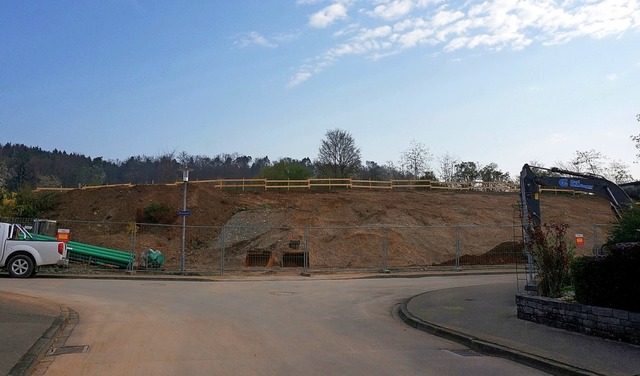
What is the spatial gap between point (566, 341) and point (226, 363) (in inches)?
229

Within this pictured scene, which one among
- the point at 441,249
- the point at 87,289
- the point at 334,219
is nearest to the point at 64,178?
the point at 334,219

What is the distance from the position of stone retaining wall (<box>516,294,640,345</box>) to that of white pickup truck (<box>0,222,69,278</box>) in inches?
711

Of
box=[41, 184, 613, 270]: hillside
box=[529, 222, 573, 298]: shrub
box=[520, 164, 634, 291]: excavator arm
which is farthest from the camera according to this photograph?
box=[41, 184, 613, 270]: hillside

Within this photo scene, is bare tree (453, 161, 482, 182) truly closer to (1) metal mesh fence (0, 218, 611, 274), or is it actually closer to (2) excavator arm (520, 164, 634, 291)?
(1) metal mesh fence (0, 218, 611, 274)

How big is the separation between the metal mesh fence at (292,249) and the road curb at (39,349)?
53.9 ft

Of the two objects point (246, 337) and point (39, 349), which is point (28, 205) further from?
point (39, 349)

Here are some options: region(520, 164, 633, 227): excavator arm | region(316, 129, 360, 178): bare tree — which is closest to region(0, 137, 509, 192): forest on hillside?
region(316, 129, 360, 178): bare tree

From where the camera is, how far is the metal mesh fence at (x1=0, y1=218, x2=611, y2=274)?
29.5m

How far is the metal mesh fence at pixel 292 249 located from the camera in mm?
29453

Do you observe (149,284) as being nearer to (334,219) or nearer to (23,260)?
(23,260)

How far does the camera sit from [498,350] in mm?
9102

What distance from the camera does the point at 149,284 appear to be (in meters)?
21.6

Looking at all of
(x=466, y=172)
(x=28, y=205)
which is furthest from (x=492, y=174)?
(x=28, y=205)

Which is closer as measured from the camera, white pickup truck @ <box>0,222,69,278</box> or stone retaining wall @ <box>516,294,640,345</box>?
stone retaining wall @ <box>516,294,640,345</box>
